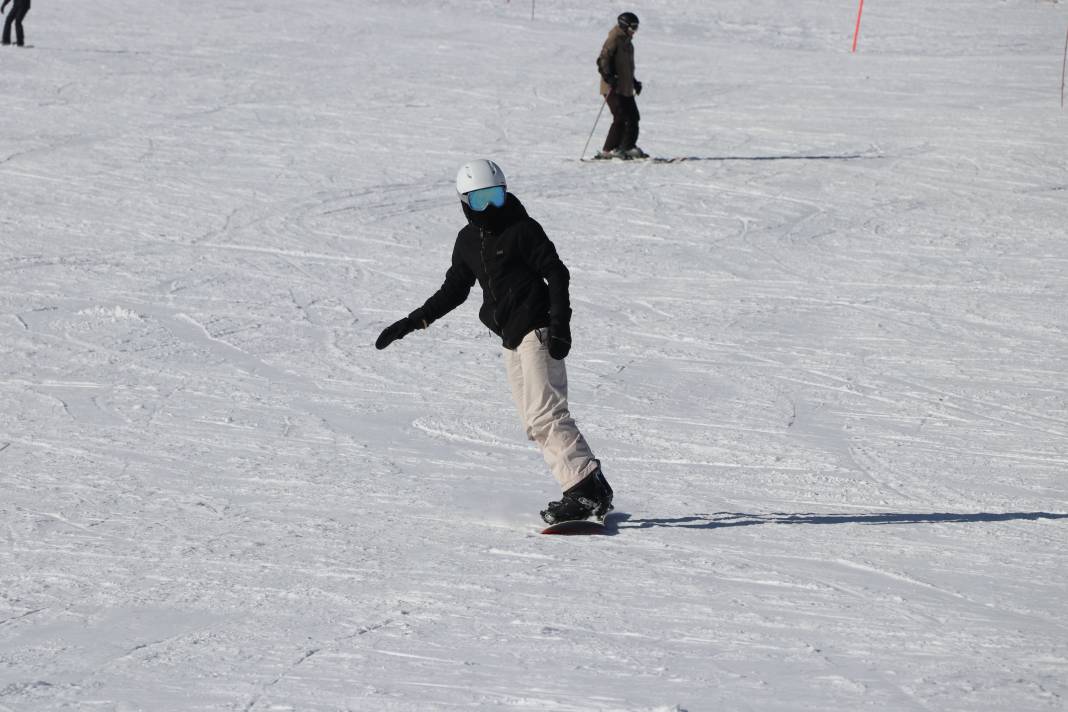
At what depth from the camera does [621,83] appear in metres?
15.8

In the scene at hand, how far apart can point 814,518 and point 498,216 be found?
6.66ft

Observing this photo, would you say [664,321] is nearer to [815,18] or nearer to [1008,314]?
[1008,314]

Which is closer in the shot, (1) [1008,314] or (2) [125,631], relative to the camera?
(2) [125,631]

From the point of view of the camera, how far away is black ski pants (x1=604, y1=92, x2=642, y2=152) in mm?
16203

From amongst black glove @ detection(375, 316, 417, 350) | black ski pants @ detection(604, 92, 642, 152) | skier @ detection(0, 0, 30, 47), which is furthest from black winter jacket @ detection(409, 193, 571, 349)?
skier @ detection(0, 0, 30, 47)

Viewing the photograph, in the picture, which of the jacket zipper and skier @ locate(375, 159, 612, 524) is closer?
skier @ locate(375, 159, 612, 524)

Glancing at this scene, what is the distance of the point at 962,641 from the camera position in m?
4.64

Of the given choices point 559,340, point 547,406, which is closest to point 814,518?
point 547,406

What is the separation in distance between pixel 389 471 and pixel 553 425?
4.59 ft

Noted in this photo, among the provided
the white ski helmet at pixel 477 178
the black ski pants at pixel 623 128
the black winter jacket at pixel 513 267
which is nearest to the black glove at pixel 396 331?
the black winter jacket at pixel 513 267

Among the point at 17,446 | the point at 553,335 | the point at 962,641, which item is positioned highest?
the point at 553,335

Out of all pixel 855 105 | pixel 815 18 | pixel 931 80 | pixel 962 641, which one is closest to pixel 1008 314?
pixel 962 641

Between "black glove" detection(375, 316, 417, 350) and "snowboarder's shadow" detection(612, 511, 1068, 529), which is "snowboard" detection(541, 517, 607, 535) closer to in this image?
"snowboarder's shadow" detection(612, 511, 1068, 529)

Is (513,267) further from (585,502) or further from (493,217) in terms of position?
(585,502)
